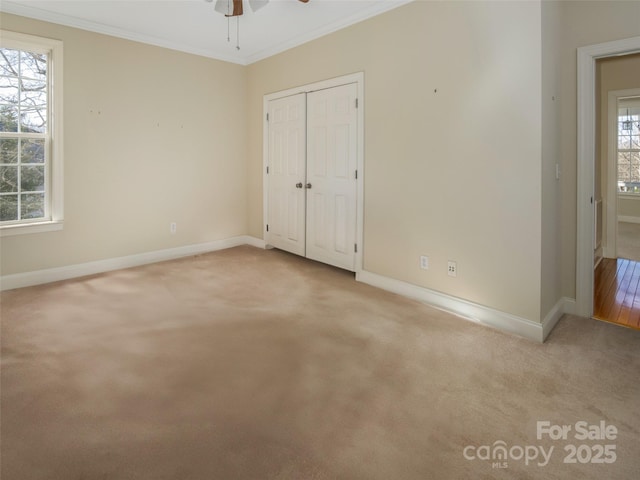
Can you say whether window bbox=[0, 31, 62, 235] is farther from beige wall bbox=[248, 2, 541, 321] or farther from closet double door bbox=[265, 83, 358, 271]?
beige wall bbox=[248, 2, 541, 321]

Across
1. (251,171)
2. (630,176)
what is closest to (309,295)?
(251,171)

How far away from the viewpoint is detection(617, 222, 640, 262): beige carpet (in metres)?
5.14

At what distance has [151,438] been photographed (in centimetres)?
176

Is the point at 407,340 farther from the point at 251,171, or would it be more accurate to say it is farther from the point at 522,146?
the point at 251,171

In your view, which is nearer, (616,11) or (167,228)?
(616,11)

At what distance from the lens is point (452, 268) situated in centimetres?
331

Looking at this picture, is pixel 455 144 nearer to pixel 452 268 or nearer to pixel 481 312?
pixel 452 268

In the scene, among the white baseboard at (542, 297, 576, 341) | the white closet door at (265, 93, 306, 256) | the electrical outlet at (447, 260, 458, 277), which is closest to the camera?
the white baseboard at (542, 297, 576, 341)

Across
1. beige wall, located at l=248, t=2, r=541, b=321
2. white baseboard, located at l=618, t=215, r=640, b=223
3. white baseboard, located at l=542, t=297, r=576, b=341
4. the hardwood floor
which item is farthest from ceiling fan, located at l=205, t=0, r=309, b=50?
white baseboard, located at l=618, t=215, r=640, b=223

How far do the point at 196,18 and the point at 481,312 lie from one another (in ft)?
13.1

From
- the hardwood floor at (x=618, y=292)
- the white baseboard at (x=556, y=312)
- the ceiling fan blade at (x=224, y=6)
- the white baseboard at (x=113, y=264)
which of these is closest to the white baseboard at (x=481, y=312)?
the white baseboard at (x=556, y=312)

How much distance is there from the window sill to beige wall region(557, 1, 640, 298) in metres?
4.87

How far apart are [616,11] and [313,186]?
3.11 metres

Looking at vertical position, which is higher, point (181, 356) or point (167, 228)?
point (167, 228)
